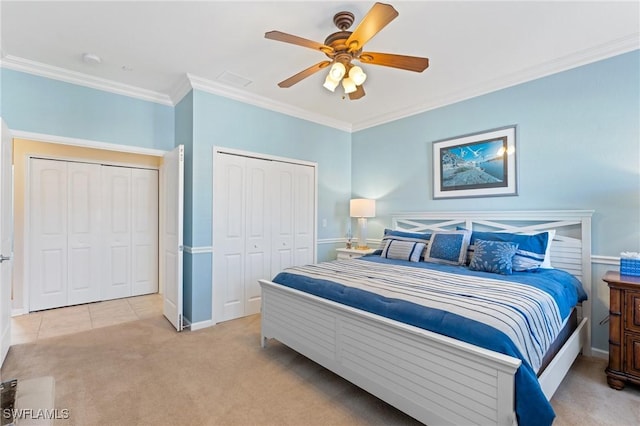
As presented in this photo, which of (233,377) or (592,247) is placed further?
(592,247)

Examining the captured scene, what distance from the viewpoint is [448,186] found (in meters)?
3.78

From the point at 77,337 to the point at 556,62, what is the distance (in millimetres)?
5434

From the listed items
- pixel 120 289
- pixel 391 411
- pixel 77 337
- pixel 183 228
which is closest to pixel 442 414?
pixel 391 411

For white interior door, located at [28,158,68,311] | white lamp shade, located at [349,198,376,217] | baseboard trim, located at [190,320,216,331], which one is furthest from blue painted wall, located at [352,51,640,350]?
white interior door, located at [28,158,68,311]

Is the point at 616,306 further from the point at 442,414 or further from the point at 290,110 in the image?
the point at 290,110

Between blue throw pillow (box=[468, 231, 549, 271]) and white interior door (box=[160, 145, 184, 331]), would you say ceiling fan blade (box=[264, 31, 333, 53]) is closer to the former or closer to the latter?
white interior door (box=[160, 145, 184, 331])

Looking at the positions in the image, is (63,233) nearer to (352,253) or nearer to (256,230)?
(256,230)

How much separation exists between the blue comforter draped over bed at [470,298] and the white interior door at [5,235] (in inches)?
91.3

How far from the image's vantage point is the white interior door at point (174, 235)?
3.31 metres

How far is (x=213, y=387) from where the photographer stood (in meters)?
2.21

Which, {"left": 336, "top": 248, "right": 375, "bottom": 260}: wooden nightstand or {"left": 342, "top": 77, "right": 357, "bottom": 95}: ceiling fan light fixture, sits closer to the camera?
{"left": 342, "top": 77, "right": 357, "bottom": 95}: ceiling fan light fixture

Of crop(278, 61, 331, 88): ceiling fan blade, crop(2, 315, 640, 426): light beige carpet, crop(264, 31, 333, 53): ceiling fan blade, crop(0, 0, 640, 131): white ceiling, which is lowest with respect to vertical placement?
crop(2, 315, 640, 426): light beige carpet

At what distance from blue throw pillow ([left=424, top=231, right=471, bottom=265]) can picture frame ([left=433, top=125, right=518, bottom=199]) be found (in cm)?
69

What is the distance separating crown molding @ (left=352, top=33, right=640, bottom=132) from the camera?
2.60 m
